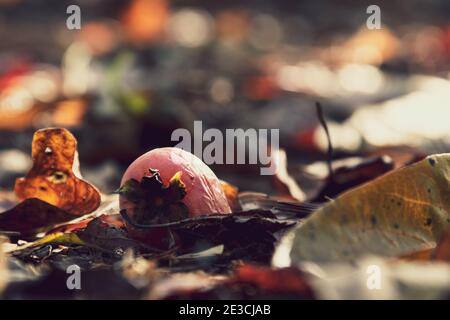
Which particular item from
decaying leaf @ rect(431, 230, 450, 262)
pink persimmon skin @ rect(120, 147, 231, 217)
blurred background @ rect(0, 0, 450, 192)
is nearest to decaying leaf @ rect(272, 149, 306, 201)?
blurred background @ rect(0, 0, 450, 192)

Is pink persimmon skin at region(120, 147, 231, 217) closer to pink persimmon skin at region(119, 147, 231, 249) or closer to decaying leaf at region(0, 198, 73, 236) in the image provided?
pink persimmon skin at region(119, 147, 231, 249)

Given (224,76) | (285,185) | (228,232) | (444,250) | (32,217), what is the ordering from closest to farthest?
(444,250) → (228,232) → (32,217) → (285,185) → (224,76)

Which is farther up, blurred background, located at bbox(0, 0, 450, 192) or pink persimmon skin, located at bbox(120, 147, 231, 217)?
blurred background, located at bbox(0, 0, 450, 192)

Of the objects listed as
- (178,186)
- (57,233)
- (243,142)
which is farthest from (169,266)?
(243,142)

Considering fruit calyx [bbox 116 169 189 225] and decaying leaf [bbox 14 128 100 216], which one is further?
decaying leaf [bbox 14 128 100 216]

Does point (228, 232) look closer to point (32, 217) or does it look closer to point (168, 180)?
point (168, 180)

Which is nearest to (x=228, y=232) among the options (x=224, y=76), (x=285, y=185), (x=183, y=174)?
(x=183, y=174)

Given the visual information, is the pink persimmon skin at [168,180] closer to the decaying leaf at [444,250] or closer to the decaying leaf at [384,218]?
the decaying leaf at [384,218]
